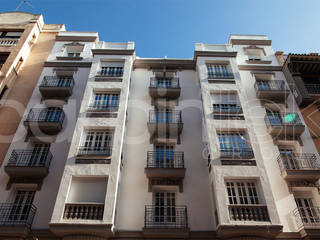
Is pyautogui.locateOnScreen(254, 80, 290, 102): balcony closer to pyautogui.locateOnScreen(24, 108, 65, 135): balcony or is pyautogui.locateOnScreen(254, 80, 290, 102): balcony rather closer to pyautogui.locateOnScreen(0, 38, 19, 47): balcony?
pyautogui.locateOnScreen(24, 108, 65, 135): balcony

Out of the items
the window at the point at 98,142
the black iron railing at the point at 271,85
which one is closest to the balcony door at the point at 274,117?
the black iron railing at the point at 271,85

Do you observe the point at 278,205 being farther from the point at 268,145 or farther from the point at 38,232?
the point at 38,232

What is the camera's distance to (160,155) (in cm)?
1335

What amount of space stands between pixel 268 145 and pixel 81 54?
52.4 ft

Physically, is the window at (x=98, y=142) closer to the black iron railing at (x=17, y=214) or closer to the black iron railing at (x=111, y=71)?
the black iron railing at (x=17, y=214)

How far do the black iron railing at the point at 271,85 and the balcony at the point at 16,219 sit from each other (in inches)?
629

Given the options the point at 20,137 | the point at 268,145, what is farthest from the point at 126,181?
the point at 268,145

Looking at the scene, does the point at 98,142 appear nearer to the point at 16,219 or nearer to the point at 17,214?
the point at 17,214

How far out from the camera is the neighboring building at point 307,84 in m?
15.4

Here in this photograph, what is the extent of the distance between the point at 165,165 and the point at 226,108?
18.4 feet

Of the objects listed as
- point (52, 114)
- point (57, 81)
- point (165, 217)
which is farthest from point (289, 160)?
point (57, 81)

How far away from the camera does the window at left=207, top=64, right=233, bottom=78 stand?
16609 mm

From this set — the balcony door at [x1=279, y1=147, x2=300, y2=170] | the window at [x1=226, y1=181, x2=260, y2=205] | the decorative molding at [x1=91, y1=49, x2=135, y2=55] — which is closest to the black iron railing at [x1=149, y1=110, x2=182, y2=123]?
the window at [x1=226, y1=181, x2=260, y2=205]

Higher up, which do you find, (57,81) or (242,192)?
→ (57,81)
